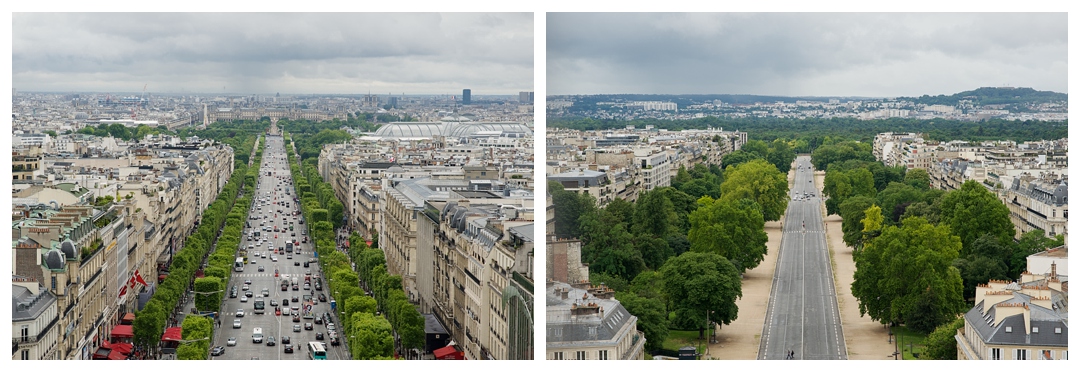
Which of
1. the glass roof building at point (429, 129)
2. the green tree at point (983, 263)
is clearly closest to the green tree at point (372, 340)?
the green tree at point (983, 263)

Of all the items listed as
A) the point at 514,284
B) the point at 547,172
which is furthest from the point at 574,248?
the point at 547,172

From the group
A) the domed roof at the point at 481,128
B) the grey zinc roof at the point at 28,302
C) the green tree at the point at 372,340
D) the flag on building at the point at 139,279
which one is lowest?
the green tree at the point at 372,340

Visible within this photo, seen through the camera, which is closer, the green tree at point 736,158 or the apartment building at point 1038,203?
the apartment building at point 1038,203

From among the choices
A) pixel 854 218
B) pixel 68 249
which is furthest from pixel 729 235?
pixel 68 249

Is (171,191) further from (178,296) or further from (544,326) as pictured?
(544,326)

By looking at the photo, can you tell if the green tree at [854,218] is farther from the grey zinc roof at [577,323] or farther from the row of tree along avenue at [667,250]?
the grey zinc roof at [577,323]
